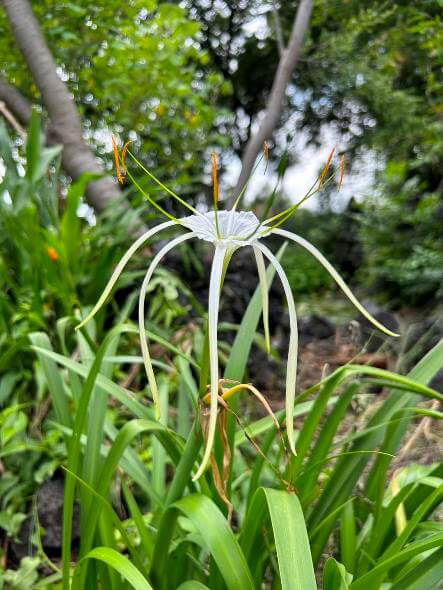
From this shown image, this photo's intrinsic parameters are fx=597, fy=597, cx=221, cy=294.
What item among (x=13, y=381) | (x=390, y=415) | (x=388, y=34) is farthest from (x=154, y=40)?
(x=390, y=415)

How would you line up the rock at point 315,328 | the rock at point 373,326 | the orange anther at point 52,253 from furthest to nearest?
the rock at point 315,328
the rock at point 373,326
the orange anther at point 52,253

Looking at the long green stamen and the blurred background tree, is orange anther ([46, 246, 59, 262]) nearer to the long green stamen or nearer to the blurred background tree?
the blurred background tree

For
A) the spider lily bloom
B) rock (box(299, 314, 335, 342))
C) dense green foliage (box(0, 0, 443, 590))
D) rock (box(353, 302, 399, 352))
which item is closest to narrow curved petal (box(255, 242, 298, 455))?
the spider lily bloom

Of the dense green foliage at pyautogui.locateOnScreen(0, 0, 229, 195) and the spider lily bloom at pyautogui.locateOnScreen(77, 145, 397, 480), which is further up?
the dense green foliage at pyautogui.locateOnScreen(0, 0, 229, 195)

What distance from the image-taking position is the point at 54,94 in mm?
2787

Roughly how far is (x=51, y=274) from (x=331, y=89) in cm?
616

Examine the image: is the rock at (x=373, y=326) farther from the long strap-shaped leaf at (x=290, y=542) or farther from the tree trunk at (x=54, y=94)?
the long strap-shaped leaf at (x=290, y=542)

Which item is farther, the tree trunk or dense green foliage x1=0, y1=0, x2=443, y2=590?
the tree trunk

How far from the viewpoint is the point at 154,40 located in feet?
11.2

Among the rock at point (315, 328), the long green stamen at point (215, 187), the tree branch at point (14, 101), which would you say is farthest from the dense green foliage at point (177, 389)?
the rock at point (315, 328)

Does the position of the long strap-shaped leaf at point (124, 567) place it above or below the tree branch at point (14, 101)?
below

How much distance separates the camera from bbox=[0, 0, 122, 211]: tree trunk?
2754mm

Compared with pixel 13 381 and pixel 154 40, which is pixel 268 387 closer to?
pixel 13 381

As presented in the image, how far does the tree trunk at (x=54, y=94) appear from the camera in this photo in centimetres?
275
